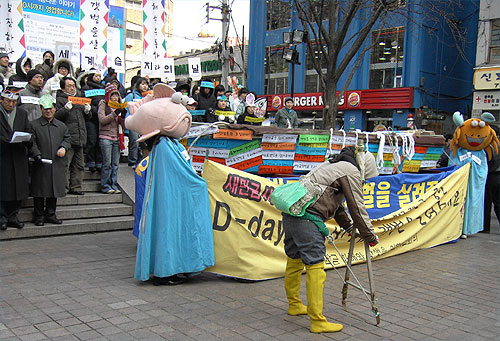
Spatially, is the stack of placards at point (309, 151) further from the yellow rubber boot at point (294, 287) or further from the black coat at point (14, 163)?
the black coat at point (14, 163)

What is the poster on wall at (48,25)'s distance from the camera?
13398 mm

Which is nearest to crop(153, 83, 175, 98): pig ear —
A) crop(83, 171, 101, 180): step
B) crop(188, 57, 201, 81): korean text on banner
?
crop(83, 171, 101, 180): step

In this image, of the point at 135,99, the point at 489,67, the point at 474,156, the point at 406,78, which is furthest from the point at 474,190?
the point at 406,78

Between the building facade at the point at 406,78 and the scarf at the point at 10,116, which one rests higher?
the building facade at the point at 406,78

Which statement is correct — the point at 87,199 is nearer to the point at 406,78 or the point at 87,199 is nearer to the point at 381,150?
the point at 381,150

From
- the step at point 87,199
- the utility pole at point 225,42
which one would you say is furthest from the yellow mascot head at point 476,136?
the utility pole at point 225,42

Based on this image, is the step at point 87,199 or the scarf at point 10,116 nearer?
the scarf at point 10,116

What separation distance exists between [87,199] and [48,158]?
130 centimetres

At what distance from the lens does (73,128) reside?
26.4ft

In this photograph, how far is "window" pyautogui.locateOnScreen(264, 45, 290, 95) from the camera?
2778 cm

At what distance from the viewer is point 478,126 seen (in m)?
8.66

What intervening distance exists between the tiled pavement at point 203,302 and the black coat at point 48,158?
85 cm

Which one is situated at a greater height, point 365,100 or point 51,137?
point 365,100

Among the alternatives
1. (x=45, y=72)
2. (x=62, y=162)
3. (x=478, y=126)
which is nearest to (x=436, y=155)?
(x=478, y=126)
